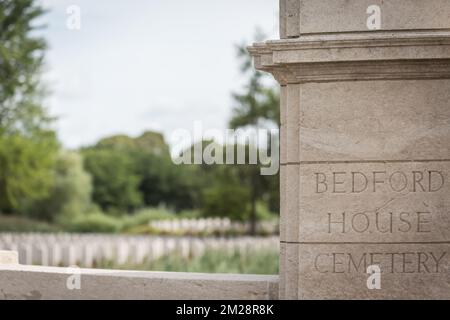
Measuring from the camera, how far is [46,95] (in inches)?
1051

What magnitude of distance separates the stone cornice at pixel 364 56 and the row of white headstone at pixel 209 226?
33.1m

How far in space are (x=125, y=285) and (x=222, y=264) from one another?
10.6m

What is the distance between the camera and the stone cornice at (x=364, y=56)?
535 centimetres

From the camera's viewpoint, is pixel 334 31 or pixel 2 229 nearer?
pixel 334 31

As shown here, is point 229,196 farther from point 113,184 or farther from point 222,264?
point 113,184

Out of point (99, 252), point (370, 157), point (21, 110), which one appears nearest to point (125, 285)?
point (370, 157)

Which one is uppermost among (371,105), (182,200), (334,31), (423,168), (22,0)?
(22,0)

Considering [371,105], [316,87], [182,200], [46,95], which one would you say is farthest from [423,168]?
[182,200]

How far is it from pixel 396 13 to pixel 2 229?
3801 centimetres

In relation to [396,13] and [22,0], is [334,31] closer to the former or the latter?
[396,13]

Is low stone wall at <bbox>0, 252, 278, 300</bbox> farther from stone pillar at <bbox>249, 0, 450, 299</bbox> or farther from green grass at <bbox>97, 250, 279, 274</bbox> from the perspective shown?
green grass at <bbox>97, 250, 279, 274</bbox>

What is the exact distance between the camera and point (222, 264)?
54.2 ft

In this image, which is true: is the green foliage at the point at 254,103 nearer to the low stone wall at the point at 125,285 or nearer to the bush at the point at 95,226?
the bush at the point at 95,226

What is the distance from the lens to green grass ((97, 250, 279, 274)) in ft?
54.0
